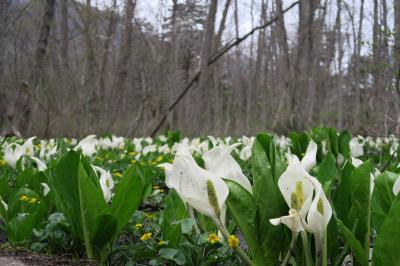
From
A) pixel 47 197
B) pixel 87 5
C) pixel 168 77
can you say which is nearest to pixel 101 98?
pixel 168 77

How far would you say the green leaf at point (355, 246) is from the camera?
1.44 m

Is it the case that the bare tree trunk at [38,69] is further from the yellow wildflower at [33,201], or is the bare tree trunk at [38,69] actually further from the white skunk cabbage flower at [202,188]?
the white skunk cabbage flower at [202,188]

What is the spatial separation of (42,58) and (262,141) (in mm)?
8135

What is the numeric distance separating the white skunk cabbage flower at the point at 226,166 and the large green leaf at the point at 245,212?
73 millimetres

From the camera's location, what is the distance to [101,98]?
12.6m

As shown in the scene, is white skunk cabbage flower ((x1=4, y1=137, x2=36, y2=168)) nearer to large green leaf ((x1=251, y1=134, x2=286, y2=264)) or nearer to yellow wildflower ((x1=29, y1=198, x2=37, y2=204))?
yellow wildflower ((x1=29, y1=198, x2=37, y2=204))

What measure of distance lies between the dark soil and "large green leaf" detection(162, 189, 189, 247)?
29 centimetres

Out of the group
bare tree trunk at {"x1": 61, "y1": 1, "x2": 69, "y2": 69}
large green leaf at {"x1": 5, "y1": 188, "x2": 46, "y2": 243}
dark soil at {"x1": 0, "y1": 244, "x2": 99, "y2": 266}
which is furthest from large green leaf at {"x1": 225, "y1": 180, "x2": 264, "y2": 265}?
bare tree trunk at {"x1": 61, "y1": 1, "x2": 69, "y2": 69}

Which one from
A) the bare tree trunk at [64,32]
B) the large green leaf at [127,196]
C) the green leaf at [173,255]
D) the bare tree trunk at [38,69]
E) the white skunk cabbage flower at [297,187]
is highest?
the bare tree trunk at [64,32]

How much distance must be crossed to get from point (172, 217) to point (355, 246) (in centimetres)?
80

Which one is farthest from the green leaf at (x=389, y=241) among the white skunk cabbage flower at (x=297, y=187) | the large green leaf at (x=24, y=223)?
the large green leaf at (x=24, y=223)

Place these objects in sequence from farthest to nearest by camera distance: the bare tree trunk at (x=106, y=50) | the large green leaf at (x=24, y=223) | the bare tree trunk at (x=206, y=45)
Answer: the bare tree trunk at (x=106, y=50)
the bare tree trunk at (x=206, y=45)
the large green leaf at (x=24, y=223)

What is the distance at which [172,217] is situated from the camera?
2.01m

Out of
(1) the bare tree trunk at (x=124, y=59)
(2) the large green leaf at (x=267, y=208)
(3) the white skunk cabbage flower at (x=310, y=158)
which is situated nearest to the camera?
(2) the large green leaf at (x=267, y=208)
